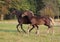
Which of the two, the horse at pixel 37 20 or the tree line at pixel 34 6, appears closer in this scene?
the horse at pixel 37 20

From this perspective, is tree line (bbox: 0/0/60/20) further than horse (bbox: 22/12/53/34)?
Yes

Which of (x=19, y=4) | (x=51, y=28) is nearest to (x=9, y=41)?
(x=51, y=28)

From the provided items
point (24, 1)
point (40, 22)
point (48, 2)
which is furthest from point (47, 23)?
point (24, 1)

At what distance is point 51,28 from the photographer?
2302cm

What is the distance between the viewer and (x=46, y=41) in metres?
15.7

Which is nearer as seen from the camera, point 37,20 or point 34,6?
point 37,20

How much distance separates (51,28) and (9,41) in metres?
8.32

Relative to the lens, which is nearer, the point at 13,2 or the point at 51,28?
the point at 51,28

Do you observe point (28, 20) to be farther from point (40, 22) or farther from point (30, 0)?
point (30, 0)

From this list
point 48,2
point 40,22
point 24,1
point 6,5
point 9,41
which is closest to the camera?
point 9,41

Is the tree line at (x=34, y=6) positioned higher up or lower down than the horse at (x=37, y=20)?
lower down

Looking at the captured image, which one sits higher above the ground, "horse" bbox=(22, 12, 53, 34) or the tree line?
"horse" bbox=(22, 12, 53, 34)

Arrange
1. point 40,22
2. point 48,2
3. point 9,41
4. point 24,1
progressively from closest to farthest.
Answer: point 9,41 < point 40,22 < point 48,2 < point 24,1

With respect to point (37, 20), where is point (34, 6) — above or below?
below
